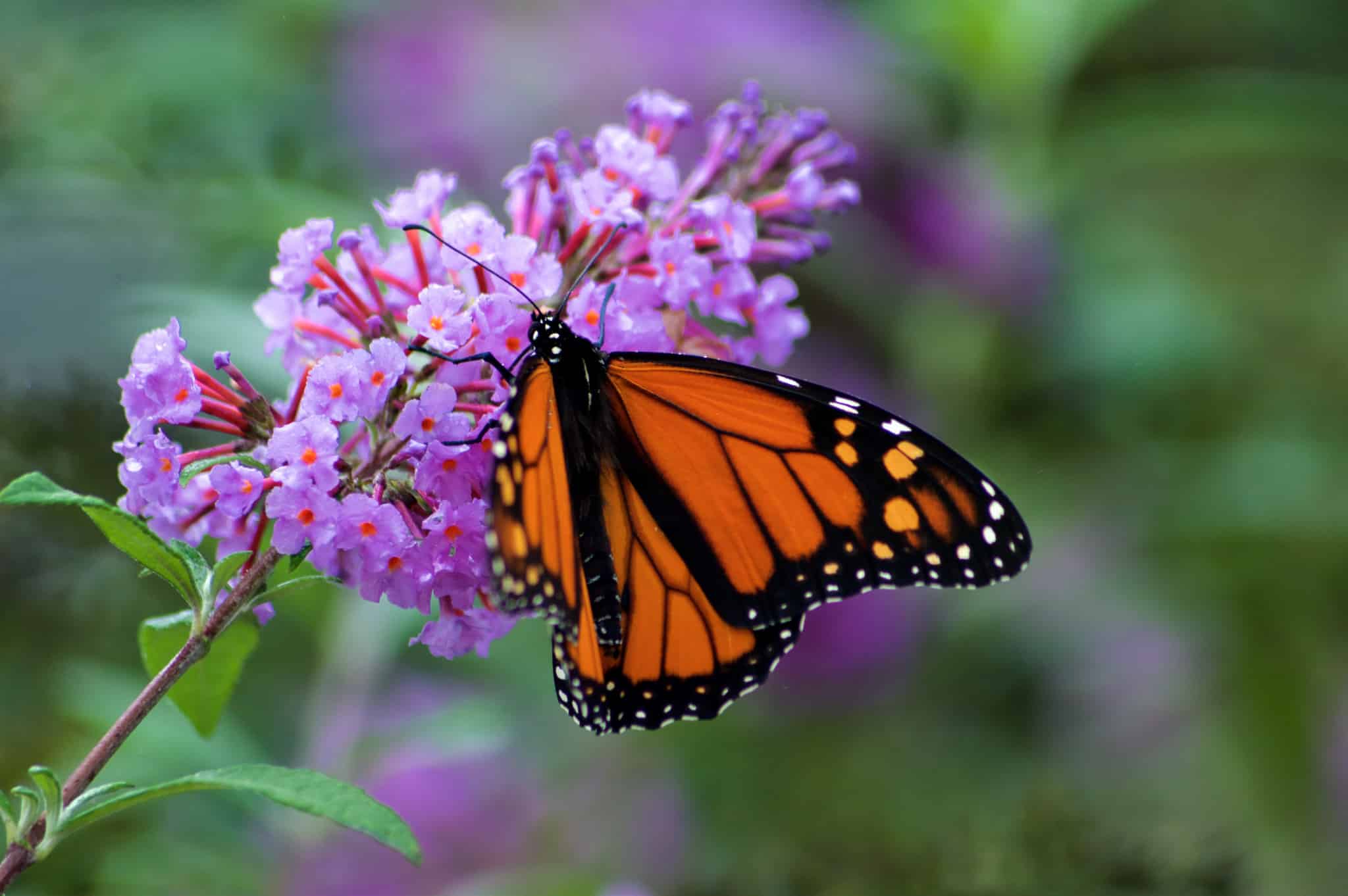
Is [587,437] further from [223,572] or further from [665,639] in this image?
[223,572]

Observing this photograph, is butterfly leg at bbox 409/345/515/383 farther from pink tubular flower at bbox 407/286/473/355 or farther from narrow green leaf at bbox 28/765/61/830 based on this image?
narrow green leaf at bbox 28/765/61/830

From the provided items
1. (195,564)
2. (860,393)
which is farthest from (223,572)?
(860,393)

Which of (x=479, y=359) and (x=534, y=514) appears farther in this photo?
(x=479, y=359)

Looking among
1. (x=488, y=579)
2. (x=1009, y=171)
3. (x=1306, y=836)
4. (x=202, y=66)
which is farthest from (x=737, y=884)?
(x=202, y=66)

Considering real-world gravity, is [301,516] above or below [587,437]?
below

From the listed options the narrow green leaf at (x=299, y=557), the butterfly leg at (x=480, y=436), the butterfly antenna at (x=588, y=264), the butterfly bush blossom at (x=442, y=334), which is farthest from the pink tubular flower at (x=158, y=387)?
the butterfly antenna at (x=588, y=264)

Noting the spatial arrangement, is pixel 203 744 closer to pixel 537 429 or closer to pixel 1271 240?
pixel 537 429

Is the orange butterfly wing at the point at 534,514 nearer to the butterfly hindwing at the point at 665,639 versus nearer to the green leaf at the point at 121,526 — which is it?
the butterfly hindwing at the point at 665,639
